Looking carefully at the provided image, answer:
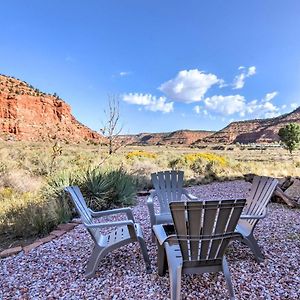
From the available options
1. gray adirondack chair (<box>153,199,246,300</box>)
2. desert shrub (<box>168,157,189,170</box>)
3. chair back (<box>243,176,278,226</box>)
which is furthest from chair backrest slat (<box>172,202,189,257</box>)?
desert shrub (<box>168,157,189,170</box>)

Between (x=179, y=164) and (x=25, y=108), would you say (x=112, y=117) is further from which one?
(x=25, y=108)

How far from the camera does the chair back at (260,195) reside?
3.36 m

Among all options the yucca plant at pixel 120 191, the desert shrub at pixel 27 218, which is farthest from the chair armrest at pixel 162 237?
the yucca plant at pixel 120 191

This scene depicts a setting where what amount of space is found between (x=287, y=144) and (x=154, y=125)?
671 inches

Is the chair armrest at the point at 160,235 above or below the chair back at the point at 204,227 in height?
below

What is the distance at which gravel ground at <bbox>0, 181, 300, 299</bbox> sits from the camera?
2.67 m

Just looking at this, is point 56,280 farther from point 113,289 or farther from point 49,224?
point 49,224

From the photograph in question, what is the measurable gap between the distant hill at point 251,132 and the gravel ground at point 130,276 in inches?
1850

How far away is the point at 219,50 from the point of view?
1356 cm

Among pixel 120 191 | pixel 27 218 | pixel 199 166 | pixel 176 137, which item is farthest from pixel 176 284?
pixel 176 137

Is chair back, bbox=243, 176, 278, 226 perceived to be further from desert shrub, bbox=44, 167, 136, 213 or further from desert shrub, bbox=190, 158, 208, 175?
desert shrub, bbox=190, 158, 208, 175

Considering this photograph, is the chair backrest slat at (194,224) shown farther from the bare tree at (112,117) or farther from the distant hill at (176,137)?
the distant hill at (176,137)

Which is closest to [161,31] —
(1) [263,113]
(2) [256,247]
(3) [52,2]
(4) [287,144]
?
(3) [52,2]

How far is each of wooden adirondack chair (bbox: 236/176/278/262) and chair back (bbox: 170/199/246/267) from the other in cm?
80
